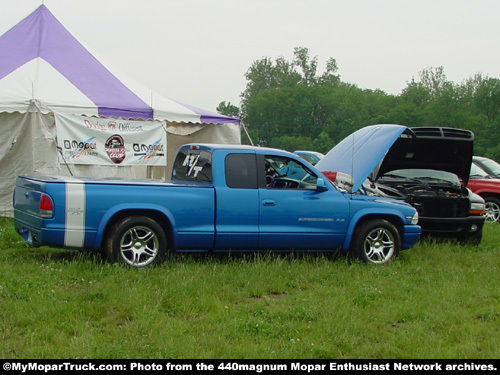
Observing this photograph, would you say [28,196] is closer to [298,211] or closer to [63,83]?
[298,211]

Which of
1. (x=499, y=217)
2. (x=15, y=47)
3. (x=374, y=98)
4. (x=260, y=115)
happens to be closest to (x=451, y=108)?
(x=374, y=98)

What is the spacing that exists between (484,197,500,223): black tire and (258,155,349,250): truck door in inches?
278

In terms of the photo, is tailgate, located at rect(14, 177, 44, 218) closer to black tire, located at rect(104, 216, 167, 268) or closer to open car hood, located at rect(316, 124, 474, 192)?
black tire, located at rect(104, 216, 167, 268)

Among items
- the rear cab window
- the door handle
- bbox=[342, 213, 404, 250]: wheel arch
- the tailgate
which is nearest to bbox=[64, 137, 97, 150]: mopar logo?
the rear cab window

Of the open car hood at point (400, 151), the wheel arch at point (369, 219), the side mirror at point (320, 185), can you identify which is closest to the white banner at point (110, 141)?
the open car hood at point (400, 151)

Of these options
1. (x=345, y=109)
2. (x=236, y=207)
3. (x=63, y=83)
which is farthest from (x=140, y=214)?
(x=345, y=109)

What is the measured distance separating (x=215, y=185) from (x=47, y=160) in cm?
542

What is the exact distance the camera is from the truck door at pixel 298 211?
7449mm

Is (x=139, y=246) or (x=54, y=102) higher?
(x=54, y=102)

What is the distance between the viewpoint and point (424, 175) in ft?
34.5

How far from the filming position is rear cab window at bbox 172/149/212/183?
24.8 ft

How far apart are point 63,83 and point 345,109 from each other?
6914 cm

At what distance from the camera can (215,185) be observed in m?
7.31

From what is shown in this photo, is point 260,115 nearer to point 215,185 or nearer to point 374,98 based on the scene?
Answer: point 374,98
